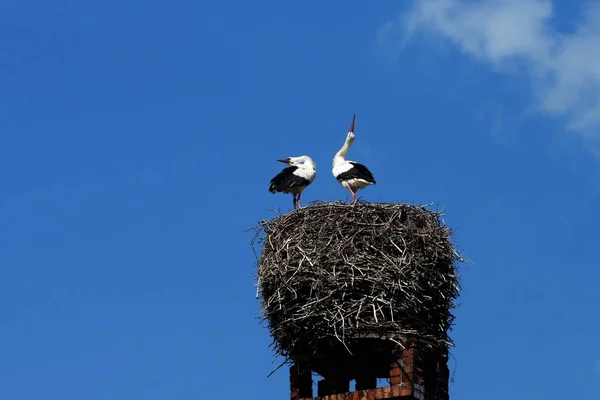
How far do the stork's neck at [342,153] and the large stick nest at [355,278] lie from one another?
10.5ft

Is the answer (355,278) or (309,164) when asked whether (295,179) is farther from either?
(355,278)

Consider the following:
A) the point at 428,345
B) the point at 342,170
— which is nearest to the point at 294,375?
the point at 428,345

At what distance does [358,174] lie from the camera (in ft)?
80.6

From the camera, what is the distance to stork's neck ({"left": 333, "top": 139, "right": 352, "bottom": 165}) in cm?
2575

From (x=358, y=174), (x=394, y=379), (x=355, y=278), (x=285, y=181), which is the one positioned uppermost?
(x=285, y=181)

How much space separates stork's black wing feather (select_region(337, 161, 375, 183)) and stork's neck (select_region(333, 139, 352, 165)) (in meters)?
0.84

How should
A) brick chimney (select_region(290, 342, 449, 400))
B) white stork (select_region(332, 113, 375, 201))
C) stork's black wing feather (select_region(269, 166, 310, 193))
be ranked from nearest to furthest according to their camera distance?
brick chimney (select_region(290, 342, 449, 400)), white stork (select_region(332, 113, 375, 201)), stork's black wing feather (select_region(269, 166, 310, 193))

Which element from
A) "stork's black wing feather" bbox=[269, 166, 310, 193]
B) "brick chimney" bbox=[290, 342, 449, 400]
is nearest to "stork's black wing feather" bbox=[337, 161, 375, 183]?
"stork's black wing feather" bbox=[269, 166, 310, 193]

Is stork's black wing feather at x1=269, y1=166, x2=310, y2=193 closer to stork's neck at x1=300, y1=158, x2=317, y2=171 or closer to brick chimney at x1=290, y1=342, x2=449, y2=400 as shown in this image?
stork's neck at x1=300, y1=158, x2=317, y2=171

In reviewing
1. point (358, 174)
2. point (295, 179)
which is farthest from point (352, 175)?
point (295, 179)

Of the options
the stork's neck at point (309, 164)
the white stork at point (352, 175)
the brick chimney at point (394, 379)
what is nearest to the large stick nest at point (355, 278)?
the brick chimney at point (394, 379)

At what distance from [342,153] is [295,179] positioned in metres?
1.26

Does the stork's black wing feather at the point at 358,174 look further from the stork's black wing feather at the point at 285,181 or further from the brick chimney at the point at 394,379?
the brick chimney at the point at 394,379

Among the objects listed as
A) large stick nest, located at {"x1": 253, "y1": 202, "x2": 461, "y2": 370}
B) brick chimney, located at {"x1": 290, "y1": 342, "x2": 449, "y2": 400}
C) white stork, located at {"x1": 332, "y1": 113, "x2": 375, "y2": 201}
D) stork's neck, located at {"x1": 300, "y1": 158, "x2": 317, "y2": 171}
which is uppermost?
stork's neck, located at {"x1": 300, "y1": 158, "x2": 317, "y2": 171}
